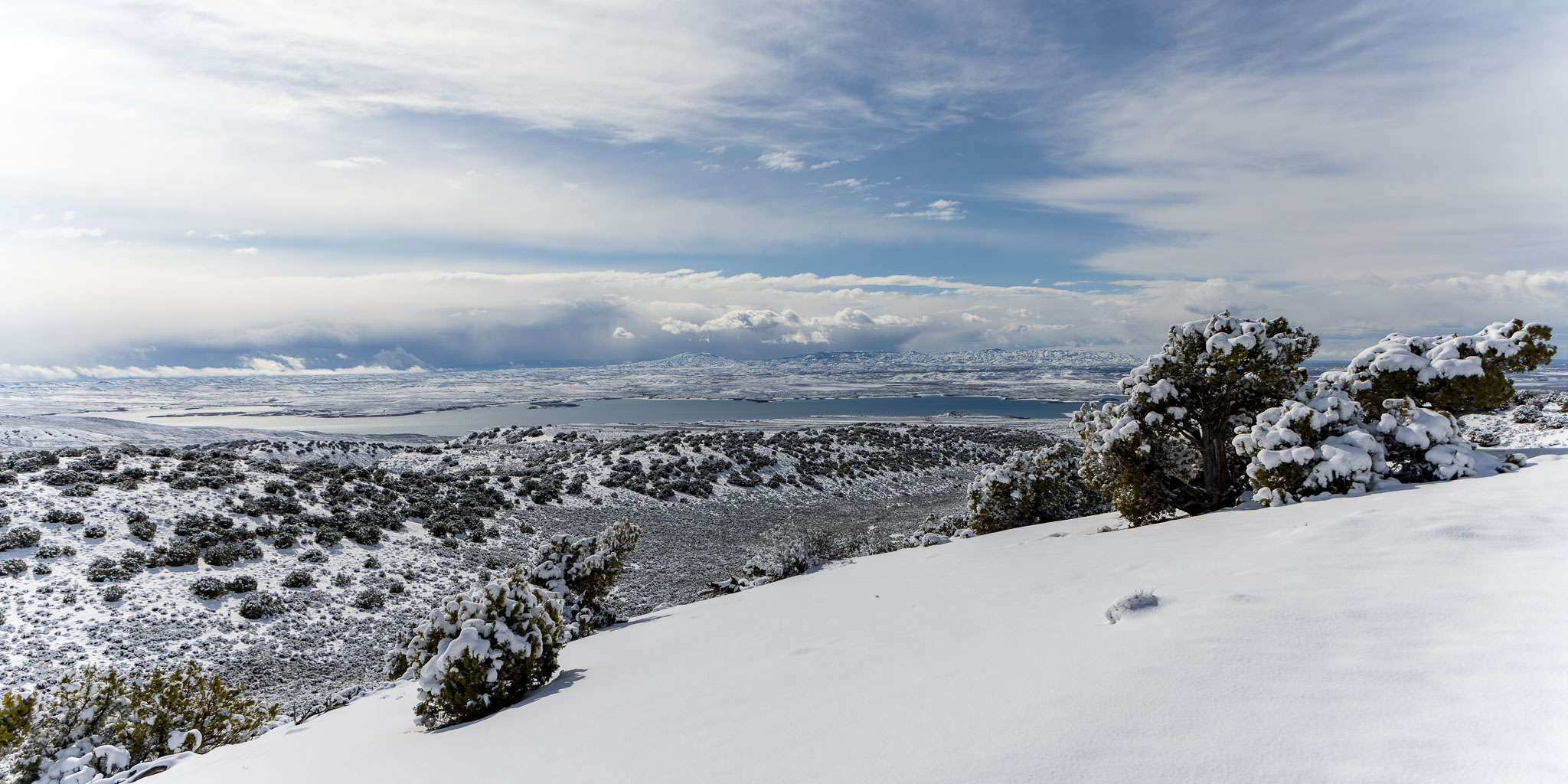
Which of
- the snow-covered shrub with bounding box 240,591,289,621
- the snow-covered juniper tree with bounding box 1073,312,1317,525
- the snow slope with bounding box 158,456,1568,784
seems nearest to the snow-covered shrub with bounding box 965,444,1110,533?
the snow-covered juniper tree with bounding box 1073,312,1317,525

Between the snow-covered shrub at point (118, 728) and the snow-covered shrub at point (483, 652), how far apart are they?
9.95 feet

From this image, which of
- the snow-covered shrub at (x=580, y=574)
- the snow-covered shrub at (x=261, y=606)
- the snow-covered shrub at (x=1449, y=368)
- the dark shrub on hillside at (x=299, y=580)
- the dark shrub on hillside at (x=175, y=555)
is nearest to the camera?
the snow-covered shrub at (x=1449, y=368)

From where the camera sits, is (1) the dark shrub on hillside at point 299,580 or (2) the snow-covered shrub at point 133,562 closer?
(2) the snow-covered shrub at point 133,562

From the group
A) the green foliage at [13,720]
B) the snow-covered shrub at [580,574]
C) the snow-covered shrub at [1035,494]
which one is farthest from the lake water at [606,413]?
the green foliage at [13,720]

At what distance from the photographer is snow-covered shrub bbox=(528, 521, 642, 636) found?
437 inches

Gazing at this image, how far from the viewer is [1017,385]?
156500mm

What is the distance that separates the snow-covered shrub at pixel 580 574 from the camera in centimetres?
1109

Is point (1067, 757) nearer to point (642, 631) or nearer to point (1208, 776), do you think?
point (1208, 776)

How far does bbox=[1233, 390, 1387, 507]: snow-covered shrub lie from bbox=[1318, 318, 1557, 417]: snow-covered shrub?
117 centimetres

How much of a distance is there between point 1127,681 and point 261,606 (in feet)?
52.9

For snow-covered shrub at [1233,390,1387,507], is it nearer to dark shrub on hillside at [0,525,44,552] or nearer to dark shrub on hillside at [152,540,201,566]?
dark shrub on hillside at [152,540,201,566]

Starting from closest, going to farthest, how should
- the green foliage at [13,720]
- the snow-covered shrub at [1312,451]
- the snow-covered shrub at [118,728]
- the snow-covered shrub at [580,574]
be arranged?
1. the green foliage at [13,720]
2. the snow-covered shrub at [118,728]
3. the snow-covered shrub at [1312,451]
4. the snow-covered shrub at [580,574]

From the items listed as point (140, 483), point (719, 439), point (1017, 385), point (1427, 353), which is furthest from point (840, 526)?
point (1017, 385)

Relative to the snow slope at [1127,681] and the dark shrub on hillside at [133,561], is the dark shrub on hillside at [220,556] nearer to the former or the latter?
the dark shrub on hillside at [133,561]
